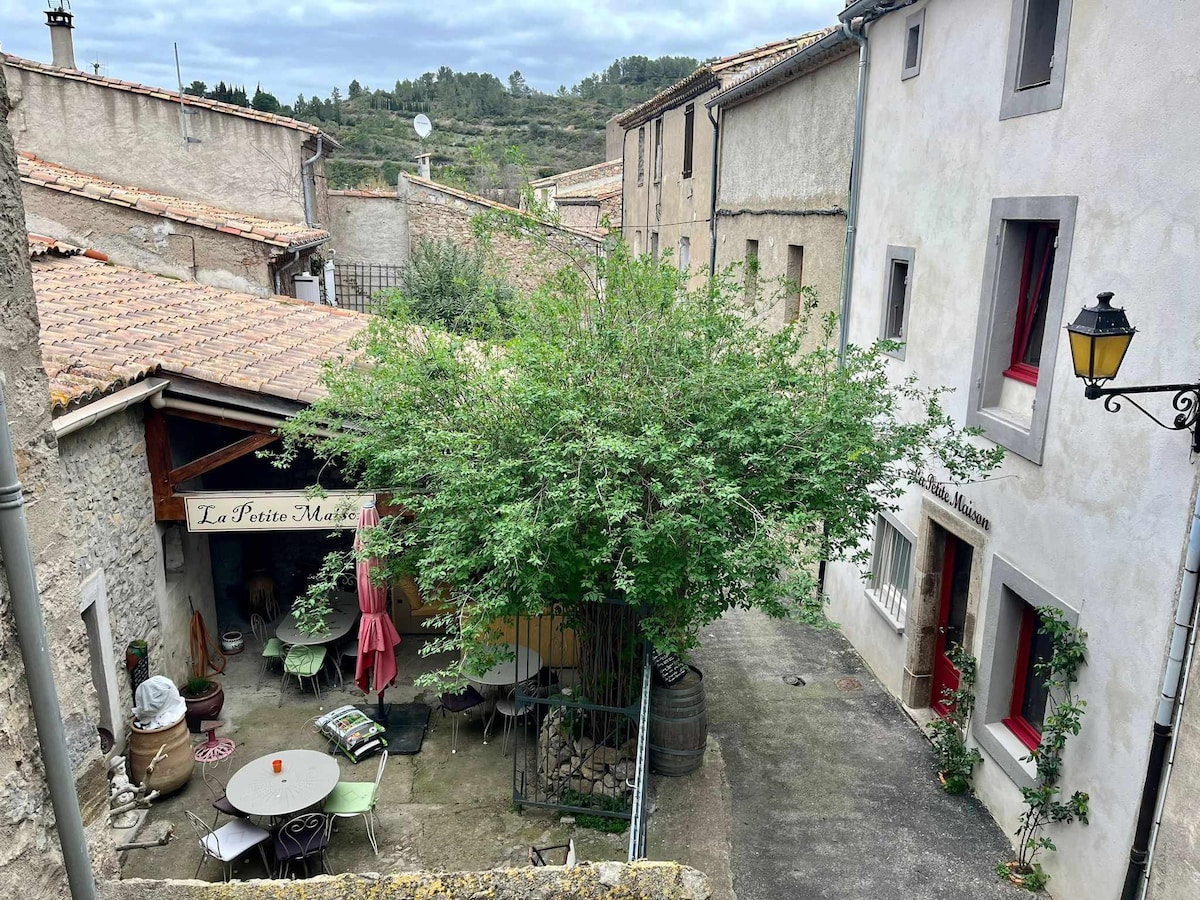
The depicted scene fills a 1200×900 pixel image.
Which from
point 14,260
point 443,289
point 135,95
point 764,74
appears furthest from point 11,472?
point 443,289

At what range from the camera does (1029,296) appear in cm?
694

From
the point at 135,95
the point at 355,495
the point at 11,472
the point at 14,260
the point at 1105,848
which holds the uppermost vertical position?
the point at 135,95

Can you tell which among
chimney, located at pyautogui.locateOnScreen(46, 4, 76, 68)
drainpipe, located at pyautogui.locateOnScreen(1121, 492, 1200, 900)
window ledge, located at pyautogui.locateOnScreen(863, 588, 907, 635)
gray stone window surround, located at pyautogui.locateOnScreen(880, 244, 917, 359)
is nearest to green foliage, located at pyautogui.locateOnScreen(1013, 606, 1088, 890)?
drainpipe, located at pyautogui.locateOnScreen(1121, 492, 1200, 900)

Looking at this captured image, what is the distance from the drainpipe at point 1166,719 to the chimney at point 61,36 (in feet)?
58.8

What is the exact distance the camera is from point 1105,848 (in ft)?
18.3

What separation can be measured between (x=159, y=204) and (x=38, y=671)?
12.7 m

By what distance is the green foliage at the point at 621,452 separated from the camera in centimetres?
592

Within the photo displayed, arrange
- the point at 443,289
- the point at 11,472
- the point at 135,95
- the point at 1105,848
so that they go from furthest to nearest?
the point at 443,289
the point at 135,95
the point at 1105,848
the point at 11,472

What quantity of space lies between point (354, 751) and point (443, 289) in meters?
12.3

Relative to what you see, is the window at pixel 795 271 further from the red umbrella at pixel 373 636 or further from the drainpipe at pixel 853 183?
the red umbrella at pixel 373 636

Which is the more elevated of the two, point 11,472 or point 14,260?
point 14,260

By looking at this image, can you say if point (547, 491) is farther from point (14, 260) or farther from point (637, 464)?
point (14, 260)

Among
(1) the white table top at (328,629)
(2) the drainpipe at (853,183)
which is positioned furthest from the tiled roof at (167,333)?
(2) the drainpipe at (853,183)

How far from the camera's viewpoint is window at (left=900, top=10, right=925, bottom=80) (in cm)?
840
